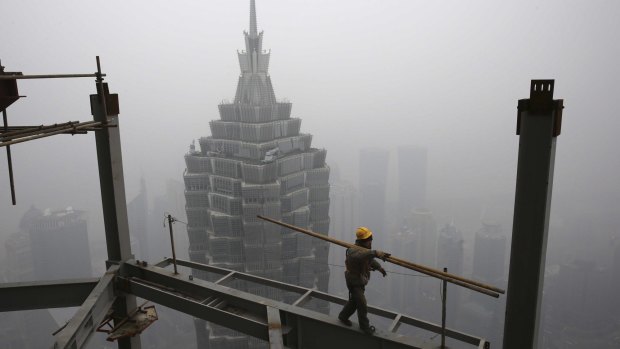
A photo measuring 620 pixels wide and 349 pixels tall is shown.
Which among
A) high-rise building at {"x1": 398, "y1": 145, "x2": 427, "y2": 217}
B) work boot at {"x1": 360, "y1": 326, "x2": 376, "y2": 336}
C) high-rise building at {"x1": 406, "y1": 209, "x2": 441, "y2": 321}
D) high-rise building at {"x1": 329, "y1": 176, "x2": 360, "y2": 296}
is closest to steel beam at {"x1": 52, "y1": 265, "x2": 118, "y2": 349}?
work boot at {"x1": 360, "y1": 326, "x2": 376, "y2": 336}

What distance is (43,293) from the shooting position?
8648mm

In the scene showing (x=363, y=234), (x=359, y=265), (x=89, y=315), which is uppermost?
(x=363, y=234)

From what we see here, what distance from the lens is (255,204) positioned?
64.3 meters

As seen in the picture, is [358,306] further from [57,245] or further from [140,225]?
[140,225]

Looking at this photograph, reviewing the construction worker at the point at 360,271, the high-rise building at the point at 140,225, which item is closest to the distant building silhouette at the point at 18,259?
the high-rise building at the point at 140,225

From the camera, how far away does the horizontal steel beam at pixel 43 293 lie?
8.52 metres

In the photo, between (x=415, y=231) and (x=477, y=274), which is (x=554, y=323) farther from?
(x=415, y=231)

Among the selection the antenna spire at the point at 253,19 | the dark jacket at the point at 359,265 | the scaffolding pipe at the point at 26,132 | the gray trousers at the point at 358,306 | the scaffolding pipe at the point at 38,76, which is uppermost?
the antenna spire at the point at 253,19

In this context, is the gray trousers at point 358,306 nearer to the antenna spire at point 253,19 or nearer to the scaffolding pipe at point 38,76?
the scaffolding pipe at point 38,76

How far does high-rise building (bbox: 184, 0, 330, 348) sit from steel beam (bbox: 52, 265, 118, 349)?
5499cm

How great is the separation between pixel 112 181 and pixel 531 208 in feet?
28.1

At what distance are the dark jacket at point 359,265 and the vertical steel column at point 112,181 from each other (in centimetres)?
581

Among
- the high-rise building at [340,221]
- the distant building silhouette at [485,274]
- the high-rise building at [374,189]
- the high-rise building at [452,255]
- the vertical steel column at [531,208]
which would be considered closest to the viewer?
the vertical steel column at [531,208]

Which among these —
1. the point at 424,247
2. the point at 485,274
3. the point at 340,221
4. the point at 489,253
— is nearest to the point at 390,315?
the point at 485,274
